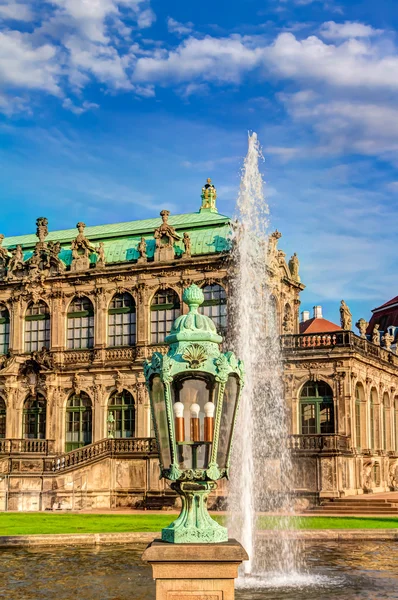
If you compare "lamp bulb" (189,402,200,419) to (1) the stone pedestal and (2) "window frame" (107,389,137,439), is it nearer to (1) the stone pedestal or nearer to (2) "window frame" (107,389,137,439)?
(1) the stone pedestal

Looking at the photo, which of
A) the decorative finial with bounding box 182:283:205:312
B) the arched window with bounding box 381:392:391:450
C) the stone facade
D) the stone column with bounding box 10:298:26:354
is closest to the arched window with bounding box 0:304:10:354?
the stone facade

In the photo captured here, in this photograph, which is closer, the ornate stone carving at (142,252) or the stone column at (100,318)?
the ornate stone carving at (142,252)

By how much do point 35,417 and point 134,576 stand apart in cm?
2994

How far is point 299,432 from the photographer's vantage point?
39.8 meters

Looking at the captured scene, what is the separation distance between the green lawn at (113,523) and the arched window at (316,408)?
411 inches

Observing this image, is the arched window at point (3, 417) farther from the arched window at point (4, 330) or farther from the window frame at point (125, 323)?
the window frame at point (125, 323)

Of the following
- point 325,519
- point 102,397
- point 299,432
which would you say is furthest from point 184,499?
point 102,397

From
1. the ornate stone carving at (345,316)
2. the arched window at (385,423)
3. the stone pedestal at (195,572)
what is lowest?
the stone pedestal at (195,572)

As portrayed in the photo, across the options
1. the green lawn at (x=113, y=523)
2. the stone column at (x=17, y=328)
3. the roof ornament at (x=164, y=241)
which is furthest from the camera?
the stone column at (x=17, y=328)

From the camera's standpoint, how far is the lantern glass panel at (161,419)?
33.3 ft

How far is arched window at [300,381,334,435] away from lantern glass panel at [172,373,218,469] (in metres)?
29.8

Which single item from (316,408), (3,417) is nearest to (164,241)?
(316,408)

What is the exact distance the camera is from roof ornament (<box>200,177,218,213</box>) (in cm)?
4791

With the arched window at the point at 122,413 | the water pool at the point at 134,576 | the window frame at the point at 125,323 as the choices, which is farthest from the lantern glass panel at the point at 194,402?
the window frame at the point at 125,323
